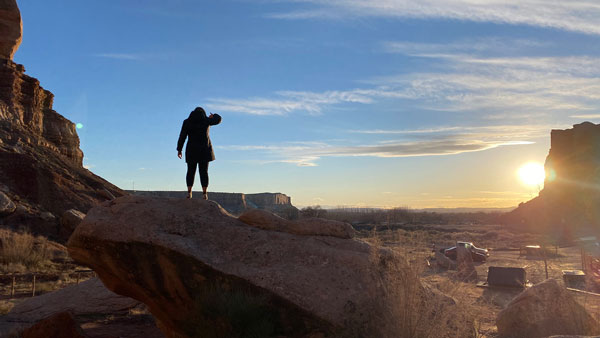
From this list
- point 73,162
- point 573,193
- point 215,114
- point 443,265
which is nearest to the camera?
point 215,114

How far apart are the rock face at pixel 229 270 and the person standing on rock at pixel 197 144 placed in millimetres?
1162

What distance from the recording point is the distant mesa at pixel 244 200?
7491 centimetres

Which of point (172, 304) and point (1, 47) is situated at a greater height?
point (1, 47)

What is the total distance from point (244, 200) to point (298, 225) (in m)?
80.2

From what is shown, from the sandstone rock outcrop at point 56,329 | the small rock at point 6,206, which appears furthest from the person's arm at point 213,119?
the small rock at point 6,206

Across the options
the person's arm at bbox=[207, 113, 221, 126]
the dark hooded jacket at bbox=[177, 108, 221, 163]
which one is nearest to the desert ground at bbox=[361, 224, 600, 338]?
the dark hooded jacket at bbox=[177, 108, 221, 163]

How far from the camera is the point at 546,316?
25.5ft

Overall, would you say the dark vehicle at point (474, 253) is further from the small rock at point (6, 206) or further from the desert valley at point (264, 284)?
the small rock at point (6, 206)

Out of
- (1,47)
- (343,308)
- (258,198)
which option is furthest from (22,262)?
(258,198)

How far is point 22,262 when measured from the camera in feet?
62.5

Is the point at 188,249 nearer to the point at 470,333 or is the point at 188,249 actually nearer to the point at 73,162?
the point at 470,333

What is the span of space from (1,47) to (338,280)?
37.3 m

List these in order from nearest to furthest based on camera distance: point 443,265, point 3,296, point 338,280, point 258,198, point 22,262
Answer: point 338,280, point 3,296, point 22,262, point 443,265, point 258,198

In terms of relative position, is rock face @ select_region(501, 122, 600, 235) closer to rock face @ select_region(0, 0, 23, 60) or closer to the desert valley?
the desert valley
